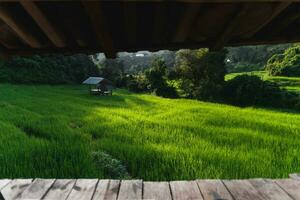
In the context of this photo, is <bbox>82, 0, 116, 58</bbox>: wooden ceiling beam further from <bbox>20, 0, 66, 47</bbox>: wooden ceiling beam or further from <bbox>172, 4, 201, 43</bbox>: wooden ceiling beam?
<bbox>172, 4, 201, 43</bbox>: wooden ceiling beam

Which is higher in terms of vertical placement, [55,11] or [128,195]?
[55,11]

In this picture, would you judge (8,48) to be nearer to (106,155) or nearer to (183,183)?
(183,183)

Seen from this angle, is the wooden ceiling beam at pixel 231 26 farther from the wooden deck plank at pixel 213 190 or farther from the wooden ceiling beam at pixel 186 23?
the wooden deck plank at pixel 213 190

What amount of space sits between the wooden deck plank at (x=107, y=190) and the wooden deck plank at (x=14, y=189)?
2.24ft

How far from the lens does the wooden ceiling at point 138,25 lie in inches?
81.7

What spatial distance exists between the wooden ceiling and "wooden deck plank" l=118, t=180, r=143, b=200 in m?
1.27

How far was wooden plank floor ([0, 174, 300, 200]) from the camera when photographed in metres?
3.31

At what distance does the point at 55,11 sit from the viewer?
224 cm

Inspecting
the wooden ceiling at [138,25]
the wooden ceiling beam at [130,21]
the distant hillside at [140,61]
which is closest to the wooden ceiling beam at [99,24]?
the wooden ceiling at [138,25]

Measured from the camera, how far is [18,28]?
2334 mm

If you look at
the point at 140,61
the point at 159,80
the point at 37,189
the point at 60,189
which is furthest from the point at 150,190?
the point at 140,61

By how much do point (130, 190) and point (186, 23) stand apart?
5.80 feet

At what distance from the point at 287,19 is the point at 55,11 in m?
1.47

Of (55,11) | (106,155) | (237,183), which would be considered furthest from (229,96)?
(55,11)
